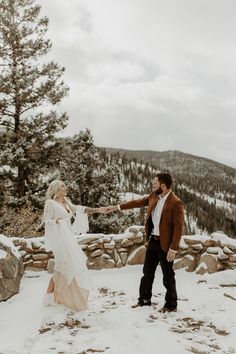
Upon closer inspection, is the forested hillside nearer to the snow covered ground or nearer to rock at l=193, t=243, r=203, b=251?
rock at l=193, t=243, r=203, b=251

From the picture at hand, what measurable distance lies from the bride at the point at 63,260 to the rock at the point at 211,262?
3.30 metres

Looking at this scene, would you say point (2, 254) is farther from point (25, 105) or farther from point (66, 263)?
point (25, 105)

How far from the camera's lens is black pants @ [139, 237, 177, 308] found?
562 cm

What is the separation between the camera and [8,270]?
6672 mm

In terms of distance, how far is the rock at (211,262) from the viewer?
8102 mm

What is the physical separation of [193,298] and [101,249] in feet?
8.70

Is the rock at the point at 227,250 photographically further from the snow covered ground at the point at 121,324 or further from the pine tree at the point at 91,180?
the pine tree at the point at 91,180

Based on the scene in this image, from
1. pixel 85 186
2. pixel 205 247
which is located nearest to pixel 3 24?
pixel 85 186

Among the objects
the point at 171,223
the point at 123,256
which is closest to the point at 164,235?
the point at 171,223

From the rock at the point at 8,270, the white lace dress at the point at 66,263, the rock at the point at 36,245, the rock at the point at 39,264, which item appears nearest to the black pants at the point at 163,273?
the white lace dress at the point at 66,263

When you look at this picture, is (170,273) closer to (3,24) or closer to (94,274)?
(94,274)

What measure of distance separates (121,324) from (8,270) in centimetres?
250

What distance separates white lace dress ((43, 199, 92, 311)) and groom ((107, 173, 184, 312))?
83 cm

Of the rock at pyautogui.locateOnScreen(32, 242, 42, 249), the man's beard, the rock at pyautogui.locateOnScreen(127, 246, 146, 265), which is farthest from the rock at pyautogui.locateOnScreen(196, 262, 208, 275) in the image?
the rock at pyautogui.locateOnScreen(32, 242, 42, 249)
